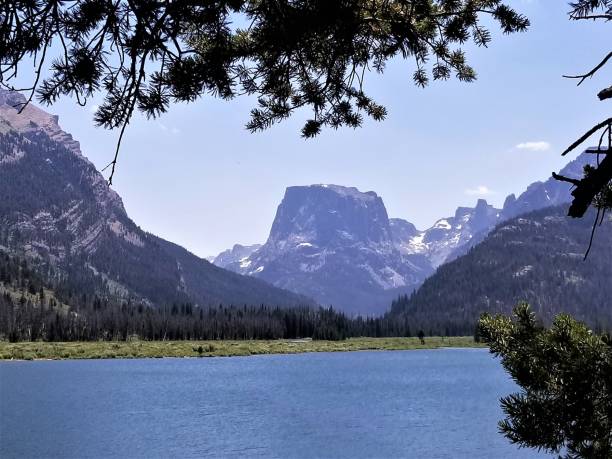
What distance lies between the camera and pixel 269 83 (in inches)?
354

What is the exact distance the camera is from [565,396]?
6328 mm

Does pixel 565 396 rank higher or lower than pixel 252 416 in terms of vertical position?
higher

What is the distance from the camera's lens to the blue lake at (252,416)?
48.7 metres

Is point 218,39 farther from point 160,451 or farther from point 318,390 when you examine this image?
point 318,390

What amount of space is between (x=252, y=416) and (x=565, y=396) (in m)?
61.9

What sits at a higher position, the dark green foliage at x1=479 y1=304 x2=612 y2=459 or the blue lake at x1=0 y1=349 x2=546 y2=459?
the dark green foliage at x1=479 y1=304 x2=612 y2=459

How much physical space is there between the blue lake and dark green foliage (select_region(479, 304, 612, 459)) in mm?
41902

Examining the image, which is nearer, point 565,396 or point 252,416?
point 565,396

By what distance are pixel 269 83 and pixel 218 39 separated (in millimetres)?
1647

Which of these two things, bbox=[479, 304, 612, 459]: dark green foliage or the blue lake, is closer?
bbox=[479, 304, 612, 459]: dark green foliage

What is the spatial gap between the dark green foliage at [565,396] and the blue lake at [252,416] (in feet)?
137

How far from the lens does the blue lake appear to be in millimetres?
48688

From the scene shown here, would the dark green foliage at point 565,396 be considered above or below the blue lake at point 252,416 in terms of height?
above

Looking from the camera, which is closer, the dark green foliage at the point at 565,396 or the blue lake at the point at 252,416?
the dark green foliage at the point at 565,396
